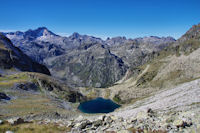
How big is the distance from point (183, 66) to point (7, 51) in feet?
634

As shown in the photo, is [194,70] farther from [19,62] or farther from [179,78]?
[19,62]

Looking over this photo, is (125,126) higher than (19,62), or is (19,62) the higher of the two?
(19,62)

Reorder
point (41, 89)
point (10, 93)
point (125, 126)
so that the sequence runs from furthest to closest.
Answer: point (41, 89), point (10, 93), point (125, 126)

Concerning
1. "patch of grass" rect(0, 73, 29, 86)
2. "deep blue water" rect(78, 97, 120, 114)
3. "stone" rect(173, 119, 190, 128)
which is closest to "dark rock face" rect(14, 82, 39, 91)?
"patch of grass" rect(0, 73, 29, 86)

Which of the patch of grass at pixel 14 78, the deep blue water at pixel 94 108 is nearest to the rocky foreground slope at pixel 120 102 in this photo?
the patch of grass at pixel 14 78

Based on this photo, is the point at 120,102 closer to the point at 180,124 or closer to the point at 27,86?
the point at 27,86

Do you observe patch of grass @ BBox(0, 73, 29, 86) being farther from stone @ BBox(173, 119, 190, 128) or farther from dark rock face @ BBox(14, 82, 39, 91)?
stone @ BBox(173, 119, 190, 128)

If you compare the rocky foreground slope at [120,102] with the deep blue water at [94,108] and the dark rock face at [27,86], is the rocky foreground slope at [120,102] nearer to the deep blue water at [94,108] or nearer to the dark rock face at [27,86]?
the dark rock face at [27,86]

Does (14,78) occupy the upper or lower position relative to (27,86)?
upper

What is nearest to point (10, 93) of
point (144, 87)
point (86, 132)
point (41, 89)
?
point (41, 89)

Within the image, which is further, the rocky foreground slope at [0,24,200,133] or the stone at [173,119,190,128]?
the rocky foreground slope at [0,24,200,133]

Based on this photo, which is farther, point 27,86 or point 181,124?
point 27,86

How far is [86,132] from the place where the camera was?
2020cm

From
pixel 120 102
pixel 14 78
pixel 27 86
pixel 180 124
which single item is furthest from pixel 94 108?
pixel 180 124
